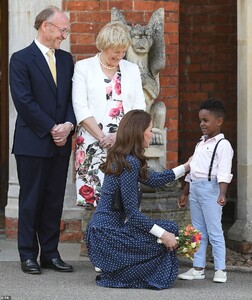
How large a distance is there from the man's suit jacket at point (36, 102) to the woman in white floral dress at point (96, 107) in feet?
0.40

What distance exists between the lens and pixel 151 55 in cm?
838

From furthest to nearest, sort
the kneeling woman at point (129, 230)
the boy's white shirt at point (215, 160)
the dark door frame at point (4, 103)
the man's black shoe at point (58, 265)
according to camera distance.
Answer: the dark door frame at point (4, 103) → the man's black shoe at point (58, 265) → the boy's white shirt at point (215, 160) → the kneeling woman at point (129, 230)

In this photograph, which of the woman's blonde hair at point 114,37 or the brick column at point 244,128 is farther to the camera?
the brick column at point 244,128

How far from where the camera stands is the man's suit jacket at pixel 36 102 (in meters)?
7.32

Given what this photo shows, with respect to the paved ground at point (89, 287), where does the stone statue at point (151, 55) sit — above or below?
above

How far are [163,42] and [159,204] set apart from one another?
133cm

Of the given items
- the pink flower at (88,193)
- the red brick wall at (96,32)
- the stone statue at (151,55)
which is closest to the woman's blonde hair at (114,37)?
the stone statue at (151,55)

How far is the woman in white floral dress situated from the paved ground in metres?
0.59

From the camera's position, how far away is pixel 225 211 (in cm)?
1048

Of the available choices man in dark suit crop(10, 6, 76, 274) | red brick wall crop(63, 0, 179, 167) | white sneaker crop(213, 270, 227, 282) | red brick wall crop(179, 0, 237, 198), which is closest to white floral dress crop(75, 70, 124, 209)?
man in dark suit crop(10, 6, 76, 274)

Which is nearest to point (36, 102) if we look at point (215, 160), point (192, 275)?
point (215, 160)

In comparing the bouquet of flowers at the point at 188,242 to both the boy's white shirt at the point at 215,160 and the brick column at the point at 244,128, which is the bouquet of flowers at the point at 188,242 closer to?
the boy's white shirt at the point at 215,160

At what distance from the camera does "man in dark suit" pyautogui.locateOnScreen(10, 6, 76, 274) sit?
736 cm

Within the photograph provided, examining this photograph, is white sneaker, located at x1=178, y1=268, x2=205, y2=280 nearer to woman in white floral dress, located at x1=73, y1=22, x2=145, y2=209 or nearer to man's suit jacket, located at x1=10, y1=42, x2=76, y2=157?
woman in white floral dress, located at x1=73, y1=22, x2=145, y2=209
